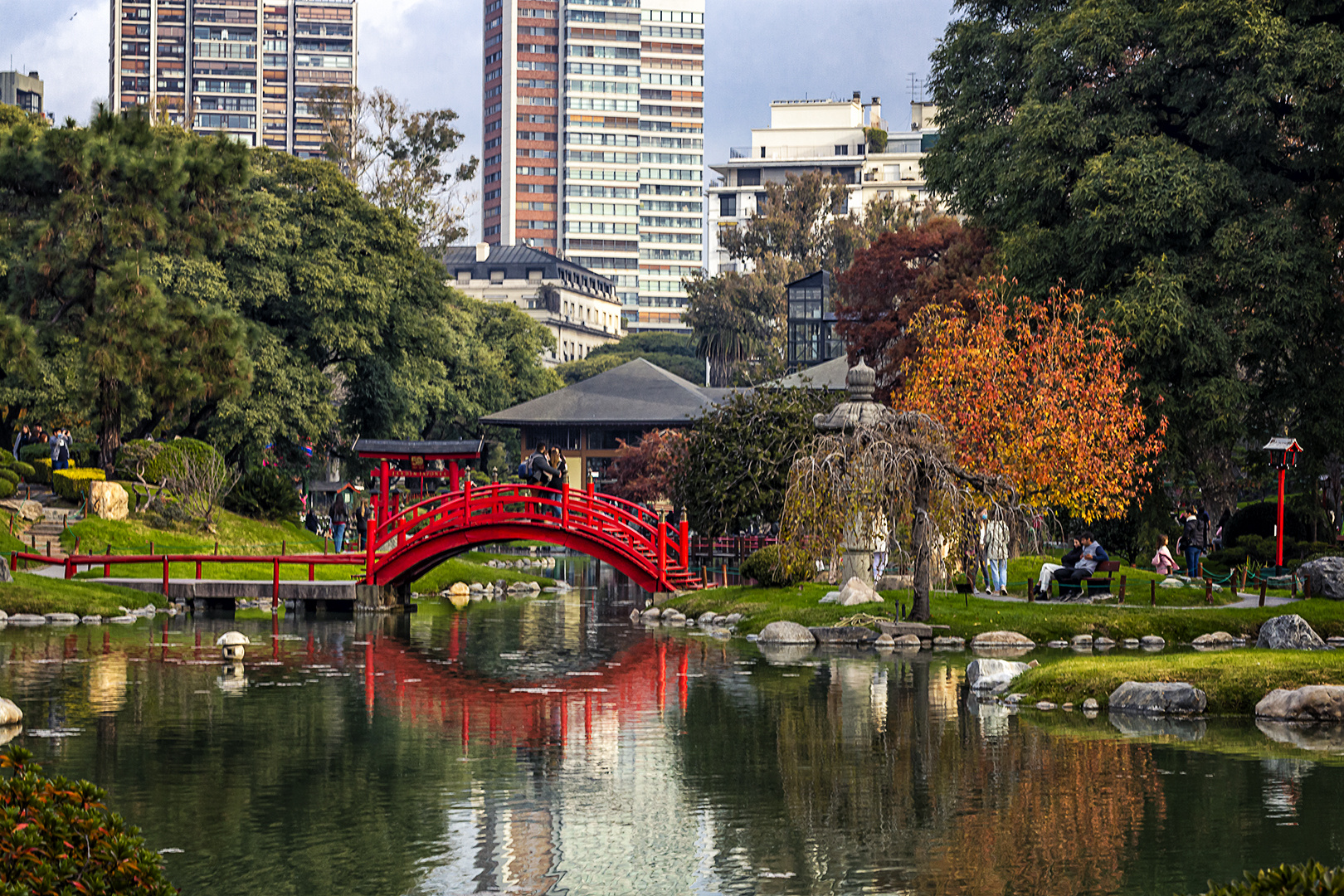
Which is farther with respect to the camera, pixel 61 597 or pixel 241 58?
pixel 241 58

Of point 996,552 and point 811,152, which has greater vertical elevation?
point 811,152

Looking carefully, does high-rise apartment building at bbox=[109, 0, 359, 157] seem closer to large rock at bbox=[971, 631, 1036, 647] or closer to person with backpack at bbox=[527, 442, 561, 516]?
person with backpack at bbox=[527, 442, 561, 516]

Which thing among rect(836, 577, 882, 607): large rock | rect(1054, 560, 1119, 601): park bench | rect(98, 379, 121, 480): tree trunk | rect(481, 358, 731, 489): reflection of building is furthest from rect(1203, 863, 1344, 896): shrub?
rect(481, 358, 731, 489): reflection of building

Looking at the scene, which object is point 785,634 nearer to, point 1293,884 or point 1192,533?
point 1192,533

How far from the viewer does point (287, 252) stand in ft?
192

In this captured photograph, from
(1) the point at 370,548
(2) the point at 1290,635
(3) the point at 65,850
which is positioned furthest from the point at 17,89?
(3) the point at 65,850

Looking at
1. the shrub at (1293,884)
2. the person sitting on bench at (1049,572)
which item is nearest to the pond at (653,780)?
the shrub at (1293,884)

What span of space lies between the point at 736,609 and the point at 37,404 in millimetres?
30444

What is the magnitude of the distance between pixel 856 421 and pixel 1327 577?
11.0 meters

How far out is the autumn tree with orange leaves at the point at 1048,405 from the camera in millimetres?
34844

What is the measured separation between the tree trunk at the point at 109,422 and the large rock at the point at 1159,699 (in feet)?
119

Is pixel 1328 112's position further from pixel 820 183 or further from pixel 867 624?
pixel 820 183

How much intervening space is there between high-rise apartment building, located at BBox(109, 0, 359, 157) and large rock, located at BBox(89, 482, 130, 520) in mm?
143621

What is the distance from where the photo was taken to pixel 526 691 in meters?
24.2
